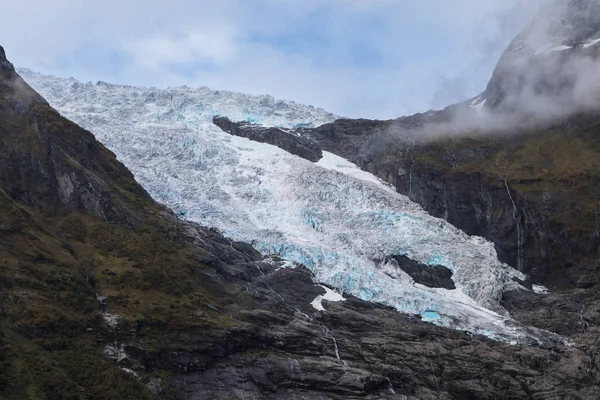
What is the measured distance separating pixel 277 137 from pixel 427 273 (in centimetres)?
6083

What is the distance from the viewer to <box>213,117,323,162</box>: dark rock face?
175875 millimetres

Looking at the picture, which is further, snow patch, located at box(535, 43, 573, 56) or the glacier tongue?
snow patch, located at box(535, 43, 573, 56)

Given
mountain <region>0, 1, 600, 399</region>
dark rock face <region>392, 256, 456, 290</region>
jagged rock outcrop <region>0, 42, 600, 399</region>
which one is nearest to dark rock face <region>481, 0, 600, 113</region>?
mountain <region>0, 1, 600, 399</region>

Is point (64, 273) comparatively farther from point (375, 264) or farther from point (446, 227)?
point (446, 227)

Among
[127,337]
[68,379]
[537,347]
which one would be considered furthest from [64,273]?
[537,347]

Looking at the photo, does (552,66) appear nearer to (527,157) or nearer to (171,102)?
(527,157)

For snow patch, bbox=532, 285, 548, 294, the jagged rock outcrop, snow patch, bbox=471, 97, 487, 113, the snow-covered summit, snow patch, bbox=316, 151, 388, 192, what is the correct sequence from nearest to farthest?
the jagged rock outcrop → snow patch, bbox=532, 285, 548, 294 → snow patch, bbox=316, 151, 388, 192 → the snow-covered summit → snow patch, bbox=471, 97, 487, 113

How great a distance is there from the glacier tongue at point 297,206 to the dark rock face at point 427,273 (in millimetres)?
1166

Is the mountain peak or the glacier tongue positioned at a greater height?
the mountain peak

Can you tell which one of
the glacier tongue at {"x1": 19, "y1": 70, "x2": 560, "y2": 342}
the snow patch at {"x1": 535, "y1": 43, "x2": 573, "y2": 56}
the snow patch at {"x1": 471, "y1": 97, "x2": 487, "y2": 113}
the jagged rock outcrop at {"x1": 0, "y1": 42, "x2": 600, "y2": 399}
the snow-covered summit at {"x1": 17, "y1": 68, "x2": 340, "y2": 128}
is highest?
the snow patch at {"x1": 535, "y1": 43, "x2": 573, "y2": 56}

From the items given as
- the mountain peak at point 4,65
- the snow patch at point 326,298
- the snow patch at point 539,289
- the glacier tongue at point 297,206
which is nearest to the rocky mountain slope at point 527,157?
the snow patch at point 539,289

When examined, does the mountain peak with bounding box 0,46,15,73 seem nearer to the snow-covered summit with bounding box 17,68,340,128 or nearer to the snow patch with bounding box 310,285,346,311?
the snow-covered summit with bounding box 17,68,340,128

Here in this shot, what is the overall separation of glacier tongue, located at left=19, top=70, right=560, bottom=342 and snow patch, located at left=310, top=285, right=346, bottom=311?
10.6 ft

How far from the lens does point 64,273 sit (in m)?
97.0
